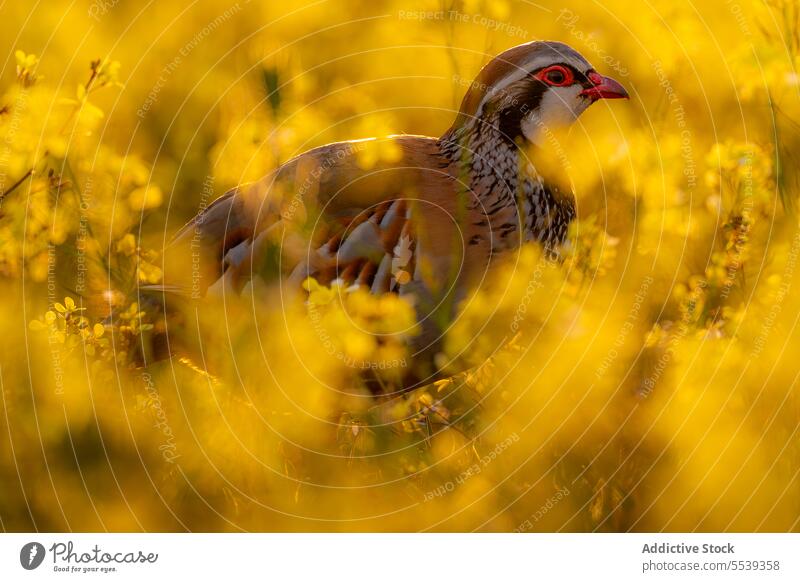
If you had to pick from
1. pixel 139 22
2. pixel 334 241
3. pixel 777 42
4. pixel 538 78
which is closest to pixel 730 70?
pixel 777 42

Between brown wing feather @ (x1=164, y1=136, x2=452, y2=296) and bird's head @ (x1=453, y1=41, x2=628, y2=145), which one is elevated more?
bird's head @ (x1=453, y1=41, x2=628, y2=145)

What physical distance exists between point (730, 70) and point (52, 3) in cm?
307

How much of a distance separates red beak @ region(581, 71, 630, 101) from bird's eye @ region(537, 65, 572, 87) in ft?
0.30

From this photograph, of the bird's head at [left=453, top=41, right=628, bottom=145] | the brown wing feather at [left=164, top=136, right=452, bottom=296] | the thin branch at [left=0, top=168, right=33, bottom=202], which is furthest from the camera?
the thin branch at [left=0, top=168, right=33, bottom=202]

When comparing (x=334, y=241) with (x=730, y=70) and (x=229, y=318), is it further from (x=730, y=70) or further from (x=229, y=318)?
(x=730, y=70)

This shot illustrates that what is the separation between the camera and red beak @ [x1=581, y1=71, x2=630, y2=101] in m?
3.30

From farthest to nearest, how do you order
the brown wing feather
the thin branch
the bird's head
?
the thin branch
the bird's head
the brown wing feather

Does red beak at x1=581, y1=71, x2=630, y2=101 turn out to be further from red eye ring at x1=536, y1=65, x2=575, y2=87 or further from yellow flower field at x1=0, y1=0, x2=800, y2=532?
yellow flower field at x1=0, y1=0, x2=800, y2=532

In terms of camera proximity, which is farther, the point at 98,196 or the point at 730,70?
the point at 730,70

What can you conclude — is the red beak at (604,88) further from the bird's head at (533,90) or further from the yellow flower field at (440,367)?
the yellow flower field at (440,367)

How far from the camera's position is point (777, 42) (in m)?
3.72

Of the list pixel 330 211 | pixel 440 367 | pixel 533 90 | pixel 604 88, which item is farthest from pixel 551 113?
pixel 440 367

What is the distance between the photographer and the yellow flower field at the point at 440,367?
345 centimetres

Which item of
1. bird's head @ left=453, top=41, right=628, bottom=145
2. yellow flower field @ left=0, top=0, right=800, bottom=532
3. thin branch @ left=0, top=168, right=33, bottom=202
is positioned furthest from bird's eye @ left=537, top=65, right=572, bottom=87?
thin branch @ left=0, top=168, right=33, bottom=202
